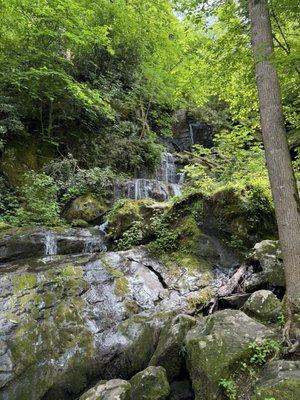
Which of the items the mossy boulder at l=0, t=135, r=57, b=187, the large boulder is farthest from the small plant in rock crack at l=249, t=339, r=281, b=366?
the mossy boulder at l=0, t=135, r=57, b=187

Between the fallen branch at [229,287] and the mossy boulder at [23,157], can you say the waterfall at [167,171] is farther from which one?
the fallen branch at [229,287]

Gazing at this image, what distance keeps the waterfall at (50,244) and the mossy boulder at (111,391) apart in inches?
205

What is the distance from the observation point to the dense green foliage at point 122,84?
7180 mm

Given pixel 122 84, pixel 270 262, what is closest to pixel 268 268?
pixel 270 262

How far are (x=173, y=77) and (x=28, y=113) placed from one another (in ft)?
25.5

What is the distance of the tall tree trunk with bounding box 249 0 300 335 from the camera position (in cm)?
453

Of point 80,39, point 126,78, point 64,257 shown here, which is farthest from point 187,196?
point 126,78

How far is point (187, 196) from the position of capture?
31.1ft

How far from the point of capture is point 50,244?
927cm

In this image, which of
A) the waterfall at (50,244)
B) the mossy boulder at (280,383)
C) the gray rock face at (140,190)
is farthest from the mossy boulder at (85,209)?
the mossy boulder at (280,383)

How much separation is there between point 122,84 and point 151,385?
1416 cm

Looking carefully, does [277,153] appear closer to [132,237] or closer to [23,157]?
[132,237]

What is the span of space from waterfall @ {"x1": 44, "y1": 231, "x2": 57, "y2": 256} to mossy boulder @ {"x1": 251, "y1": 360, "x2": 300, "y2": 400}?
6464 millimetres

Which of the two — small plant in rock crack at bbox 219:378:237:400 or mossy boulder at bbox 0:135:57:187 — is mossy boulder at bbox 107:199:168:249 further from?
small plant in rock crack at bbox 219:378:237:400
